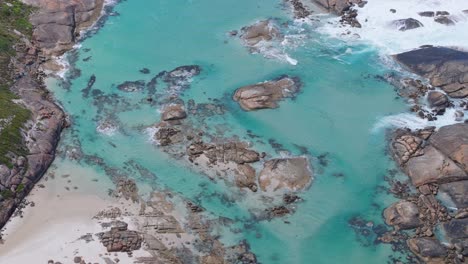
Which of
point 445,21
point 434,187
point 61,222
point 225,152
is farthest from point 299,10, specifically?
point 61,222

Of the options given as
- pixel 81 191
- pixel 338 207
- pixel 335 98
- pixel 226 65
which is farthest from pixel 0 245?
pixel 335 98

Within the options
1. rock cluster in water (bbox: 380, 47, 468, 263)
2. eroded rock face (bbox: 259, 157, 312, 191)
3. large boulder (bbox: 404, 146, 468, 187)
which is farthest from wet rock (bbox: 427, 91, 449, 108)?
eroded rock face (bbox: 259, 157, 312, 191)

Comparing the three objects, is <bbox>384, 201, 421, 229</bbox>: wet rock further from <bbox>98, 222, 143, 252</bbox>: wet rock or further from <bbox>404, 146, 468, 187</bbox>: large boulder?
<bbox>98, 222, 143, 252</bbox>: wet rock

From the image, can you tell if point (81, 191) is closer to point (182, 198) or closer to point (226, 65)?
point (182, 198)

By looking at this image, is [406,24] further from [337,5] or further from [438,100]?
[438,100]

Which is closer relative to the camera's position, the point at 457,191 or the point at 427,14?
the point at 457,191

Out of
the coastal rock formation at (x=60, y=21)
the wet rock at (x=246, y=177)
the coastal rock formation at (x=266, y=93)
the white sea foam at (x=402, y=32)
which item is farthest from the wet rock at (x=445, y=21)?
the coastal rock formation at (x=60, y=21)
